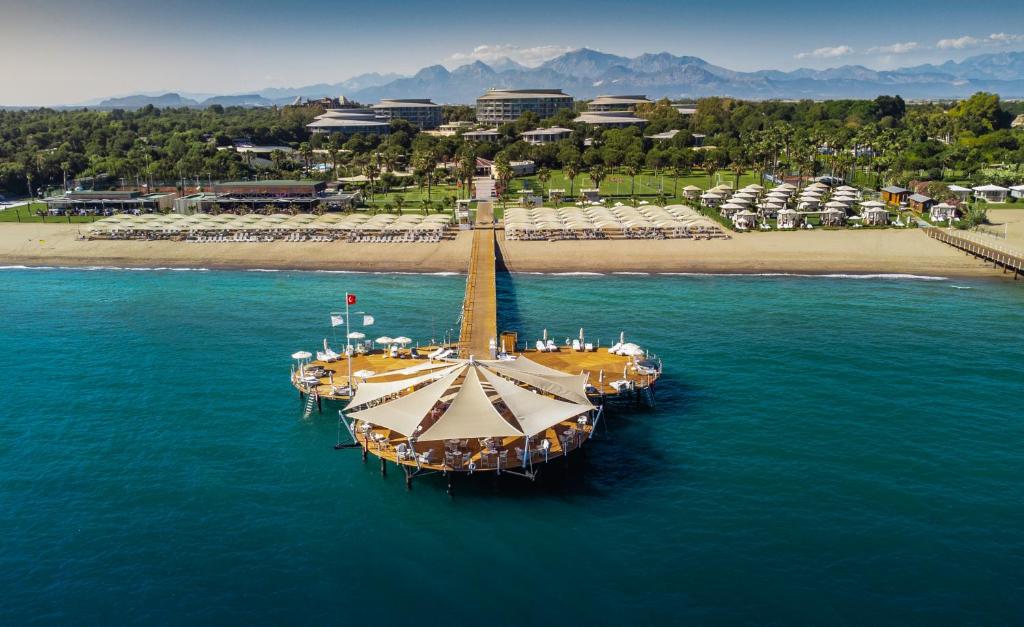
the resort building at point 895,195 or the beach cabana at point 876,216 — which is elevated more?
the resort building at point 895,195

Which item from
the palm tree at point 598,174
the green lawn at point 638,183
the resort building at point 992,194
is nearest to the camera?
the resort building at point 992,194

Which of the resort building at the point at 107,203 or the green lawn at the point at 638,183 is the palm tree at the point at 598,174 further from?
the resort building at the point at 107,203

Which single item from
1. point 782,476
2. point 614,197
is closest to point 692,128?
point 614,197

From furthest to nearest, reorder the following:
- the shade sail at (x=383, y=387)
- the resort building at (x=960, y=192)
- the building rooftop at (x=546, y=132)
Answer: the building rooftop at (x=546, y=132) → the resort building at (x=960, y=192) → the shade sail at (x=383, y=387)

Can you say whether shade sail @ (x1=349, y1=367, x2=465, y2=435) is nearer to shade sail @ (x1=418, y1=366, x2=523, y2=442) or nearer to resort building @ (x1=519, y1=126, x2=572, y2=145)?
shade sail @ (x1=418, y1=366, x2=523, y2=442)

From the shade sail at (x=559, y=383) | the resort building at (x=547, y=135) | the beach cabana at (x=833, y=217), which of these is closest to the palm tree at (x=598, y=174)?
the beach cabana at (x=833, y=217)

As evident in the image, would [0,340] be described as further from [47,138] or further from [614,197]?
[47,138]

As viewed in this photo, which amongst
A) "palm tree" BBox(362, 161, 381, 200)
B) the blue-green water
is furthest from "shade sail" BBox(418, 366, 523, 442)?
"palm tree" BBox(362, 161, 381, 200)
